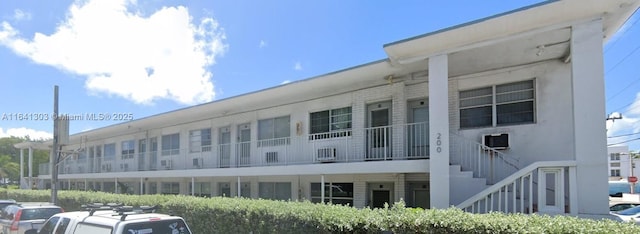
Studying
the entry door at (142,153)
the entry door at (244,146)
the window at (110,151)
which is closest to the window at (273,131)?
the entry door at (244,146)

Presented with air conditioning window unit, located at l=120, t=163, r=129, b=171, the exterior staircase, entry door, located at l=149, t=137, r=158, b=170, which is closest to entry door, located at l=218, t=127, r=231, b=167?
entry door, located at l=149, t=137, r=158, b=170

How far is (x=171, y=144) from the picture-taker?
2239 cm

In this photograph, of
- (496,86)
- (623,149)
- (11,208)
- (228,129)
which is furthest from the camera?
(623,149)

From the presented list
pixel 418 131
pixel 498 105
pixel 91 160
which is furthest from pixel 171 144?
pixel 498 105

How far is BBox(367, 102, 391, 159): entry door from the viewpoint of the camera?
42.0 ft

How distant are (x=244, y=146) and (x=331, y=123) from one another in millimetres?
4741

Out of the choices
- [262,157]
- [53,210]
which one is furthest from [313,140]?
[53,210]

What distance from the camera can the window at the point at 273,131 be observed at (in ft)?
52.9

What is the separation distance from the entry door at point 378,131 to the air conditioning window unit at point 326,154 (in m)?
1.04

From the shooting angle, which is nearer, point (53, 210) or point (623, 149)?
point (53, 210)

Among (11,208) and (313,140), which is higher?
(313,140)

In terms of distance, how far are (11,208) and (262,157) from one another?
8251 millimetres

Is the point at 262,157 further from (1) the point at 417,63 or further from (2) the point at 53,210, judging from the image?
(1) the point at 417,63

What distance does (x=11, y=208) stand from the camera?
47.1 ft
